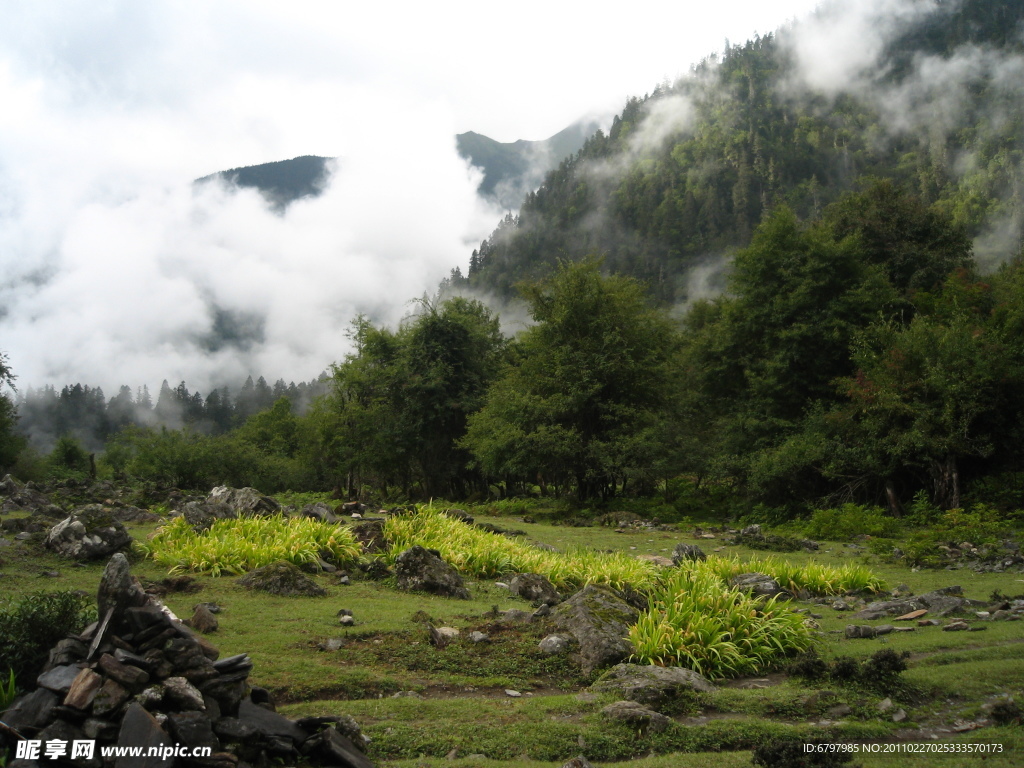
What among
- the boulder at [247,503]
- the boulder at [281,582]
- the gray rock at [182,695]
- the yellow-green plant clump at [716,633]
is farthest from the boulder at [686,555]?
the gray rock at [182,695]

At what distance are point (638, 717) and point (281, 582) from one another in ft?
18.9

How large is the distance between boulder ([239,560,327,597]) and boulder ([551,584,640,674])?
356 cm

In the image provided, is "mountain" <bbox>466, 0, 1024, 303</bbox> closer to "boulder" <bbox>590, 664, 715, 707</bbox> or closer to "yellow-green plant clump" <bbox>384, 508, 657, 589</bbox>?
"yellow-green plant clump" <bbox>384, 508, 657, 589</bbox>

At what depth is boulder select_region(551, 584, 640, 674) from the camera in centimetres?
644

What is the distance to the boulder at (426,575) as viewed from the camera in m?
9.48

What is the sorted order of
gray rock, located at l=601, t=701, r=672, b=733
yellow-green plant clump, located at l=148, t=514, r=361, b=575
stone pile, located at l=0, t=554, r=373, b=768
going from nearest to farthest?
stone pile, located at l=0, t=554, r=373, b=768, gray rock, located at l=601, t=701, r=672, b=733, yellow-green plant clump, located at l=148, t=514, r=361, b=575

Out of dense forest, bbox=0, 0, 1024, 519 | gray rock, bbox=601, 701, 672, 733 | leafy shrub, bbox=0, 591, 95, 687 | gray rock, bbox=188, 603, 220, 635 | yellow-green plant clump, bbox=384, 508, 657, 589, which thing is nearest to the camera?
leafy shrub, bbox=0, 591, 95, 687

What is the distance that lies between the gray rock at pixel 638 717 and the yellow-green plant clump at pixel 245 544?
6.62 metres

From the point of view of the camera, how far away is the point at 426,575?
9.54m

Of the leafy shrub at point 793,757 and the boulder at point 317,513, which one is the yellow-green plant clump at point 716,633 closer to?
the leafy shrub at point 793,757

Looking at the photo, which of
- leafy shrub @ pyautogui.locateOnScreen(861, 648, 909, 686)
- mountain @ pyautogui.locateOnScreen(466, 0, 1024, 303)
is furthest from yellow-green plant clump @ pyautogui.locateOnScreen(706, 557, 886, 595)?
mountain @ pyautogui.locateOnScreen(466, 0, 1024, 303)

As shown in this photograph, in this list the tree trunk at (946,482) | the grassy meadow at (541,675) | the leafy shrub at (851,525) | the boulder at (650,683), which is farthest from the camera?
the tree trunk at (946,482)

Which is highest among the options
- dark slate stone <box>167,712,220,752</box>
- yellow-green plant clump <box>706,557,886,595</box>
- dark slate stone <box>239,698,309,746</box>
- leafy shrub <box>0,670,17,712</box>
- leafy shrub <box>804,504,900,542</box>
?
leafy shrub <box>0,670,17,712</box>

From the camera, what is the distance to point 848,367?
23.2 meters
